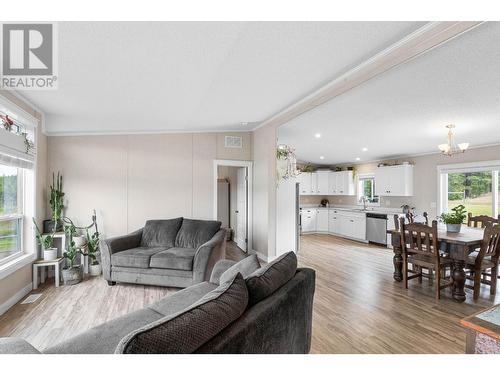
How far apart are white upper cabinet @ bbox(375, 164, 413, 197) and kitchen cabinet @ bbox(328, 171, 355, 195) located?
3.12 ft

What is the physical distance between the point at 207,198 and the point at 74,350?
11.2 ft

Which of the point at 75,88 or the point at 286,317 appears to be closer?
the point at 286,317

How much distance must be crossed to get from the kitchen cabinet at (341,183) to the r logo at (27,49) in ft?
24.6

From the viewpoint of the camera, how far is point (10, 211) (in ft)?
10.4

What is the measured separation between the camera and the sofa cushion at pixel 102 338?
1.35 metres

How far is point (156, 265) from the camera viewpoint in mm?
3260

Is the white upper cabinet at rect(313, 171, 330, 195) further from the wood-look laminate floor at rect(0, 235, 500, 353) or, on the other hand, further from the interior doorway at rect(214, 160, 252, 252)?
the wood-look laminate floor at rect(0, 235, 500, 353)

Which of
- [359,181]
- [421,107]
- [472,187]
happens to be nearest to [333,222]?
[359,181]

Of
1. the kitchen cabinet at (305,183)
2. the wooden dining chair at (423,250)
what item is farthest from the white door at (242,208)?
the kitchen cabinet at (305,183)

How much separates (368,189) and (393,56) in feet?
20.3

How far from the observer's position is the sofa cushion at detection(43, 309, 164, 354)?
1.35 meters

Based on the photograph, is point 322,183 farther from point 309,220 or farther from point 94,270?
point 94,270
